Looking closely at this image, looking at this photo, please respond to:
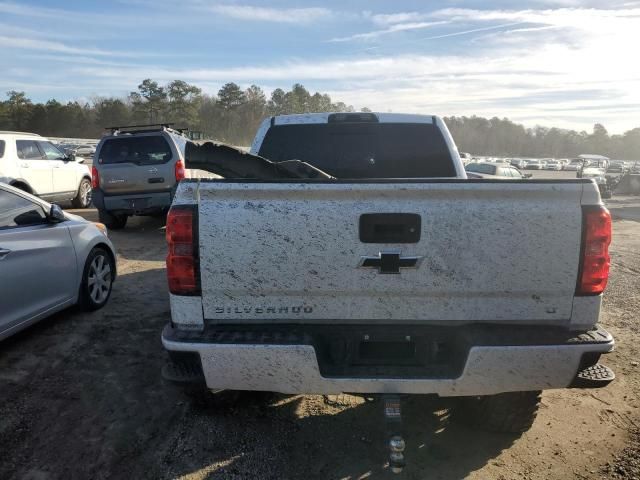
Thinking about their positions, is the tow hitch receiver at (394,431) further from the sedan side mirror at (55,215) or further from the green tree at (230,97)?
the green tree at (230,97)

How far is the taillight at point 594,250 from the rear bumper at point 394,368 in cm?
27

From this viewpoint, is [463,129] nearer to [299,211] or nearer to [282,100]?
[282,100]

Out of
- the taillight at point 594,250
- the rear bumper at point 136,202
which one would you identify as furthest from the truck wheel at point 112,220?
the taillight at point 594,250

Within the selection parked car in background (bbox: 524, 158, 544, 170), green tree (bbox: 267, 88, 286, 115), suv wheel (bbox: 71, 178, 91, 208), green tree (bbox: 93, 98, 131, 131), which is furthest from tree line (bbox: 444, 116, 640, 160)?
suv wheel (bbox: 71, 178, 91, 208)

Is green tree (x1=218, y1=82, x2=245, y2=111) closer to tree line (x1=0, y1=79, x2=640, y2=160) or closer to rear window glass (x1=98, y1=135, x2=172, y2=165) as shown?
tree line (x1=0, y1=79, x2=640, y2=160)

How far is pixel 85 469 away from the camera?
273 cm

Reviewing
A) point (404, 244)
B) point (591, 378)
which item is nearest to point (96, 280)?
point (404, 244)

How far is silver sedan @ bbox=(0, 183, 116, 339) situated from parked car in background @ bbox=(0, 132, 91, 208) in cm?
638

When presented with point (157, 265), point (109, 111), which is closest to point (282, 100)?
point (109, 111)

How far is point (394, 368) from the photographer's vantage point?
244cm

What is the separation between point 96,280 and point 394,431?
423 cm

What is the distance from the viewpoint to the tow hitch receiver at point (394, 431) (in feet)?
7.25

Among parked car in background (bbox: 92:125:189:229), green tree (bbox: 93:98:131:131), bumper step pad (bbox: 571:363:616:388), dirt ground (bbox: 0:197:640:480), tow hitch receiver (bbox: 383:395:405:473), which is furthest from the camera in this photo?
green tree (bbox: 93:98:131:131)

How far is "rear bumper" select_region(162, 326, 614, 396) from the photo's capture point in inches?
91.2
